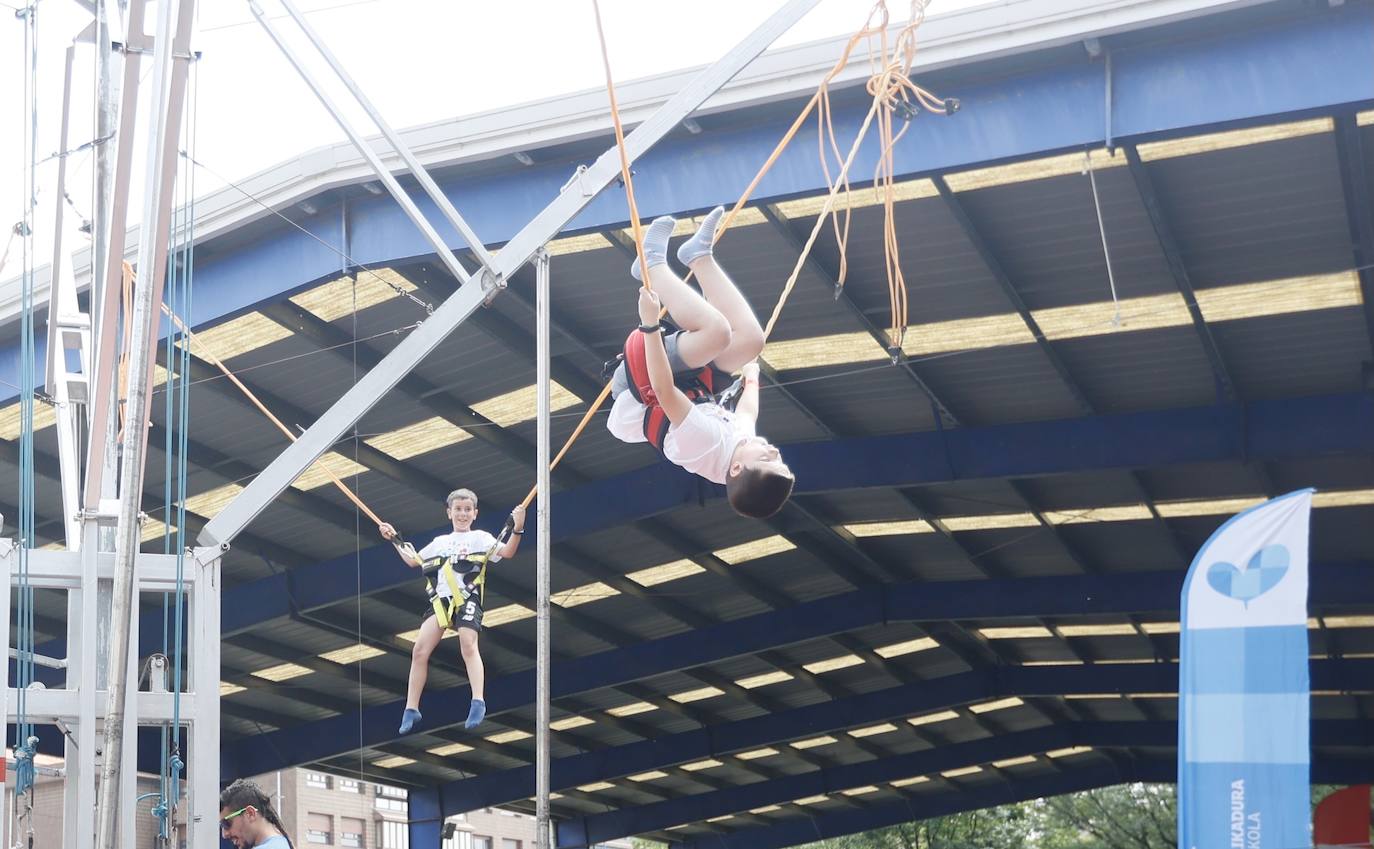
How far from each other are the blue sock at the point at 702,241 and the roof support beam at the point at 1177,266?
4677 mm

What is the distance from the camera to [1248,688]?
28.5 feet

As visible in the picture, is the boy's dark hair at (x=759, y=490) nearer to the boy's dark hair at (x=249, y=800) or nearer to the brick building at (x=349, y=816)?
the boy's dark hair at (x=249, y=800)

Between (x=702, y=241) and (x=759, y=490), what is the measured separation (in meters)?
0.97

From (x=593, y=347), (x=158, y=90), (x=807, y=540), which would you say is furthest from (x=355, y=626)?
(x=158, y=90)

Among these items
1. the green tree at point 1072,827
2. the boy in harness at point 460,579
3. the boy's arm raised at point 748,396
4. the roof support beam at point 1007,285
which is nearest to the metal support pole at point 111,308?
the boy's arm raised at point 748,396

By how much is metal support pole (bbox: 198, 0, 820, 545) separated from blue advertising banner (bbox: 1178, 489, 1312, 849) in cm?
397

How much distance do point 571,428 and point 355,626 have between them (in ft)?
19.0

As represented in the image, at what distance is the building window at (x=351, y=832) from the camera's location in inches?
1588

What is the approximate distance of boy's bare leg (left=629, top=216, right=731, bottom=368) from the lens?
19.8 ft

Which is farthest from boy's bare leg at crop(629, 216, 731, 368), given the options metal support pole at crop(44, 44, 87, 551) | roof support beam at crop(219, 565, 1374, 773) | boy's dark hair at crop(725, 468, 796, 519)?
roof support beam at crop(219, 565, 1374, 773)

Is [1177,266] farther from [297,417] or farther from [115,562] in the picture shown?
[115,562]

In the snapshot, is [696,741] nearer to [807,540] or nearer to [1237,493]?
[807,540]

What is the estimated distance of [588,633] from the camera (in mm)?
21406

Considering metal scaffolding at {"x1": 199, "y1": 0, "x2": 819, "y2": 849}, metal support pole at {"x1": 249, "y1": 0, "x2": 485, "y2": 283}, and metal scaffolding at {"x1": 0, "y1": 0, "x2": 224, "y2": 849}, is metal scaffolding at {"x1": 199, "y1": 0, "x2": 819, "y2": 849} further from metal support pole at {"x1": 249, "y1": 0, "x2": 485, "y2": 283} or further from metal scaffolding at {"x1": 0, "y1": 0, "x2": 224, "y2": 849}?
metal scaffolding at {"x1": 0, "y1": 0, "x2": 224, "y2": 849}
